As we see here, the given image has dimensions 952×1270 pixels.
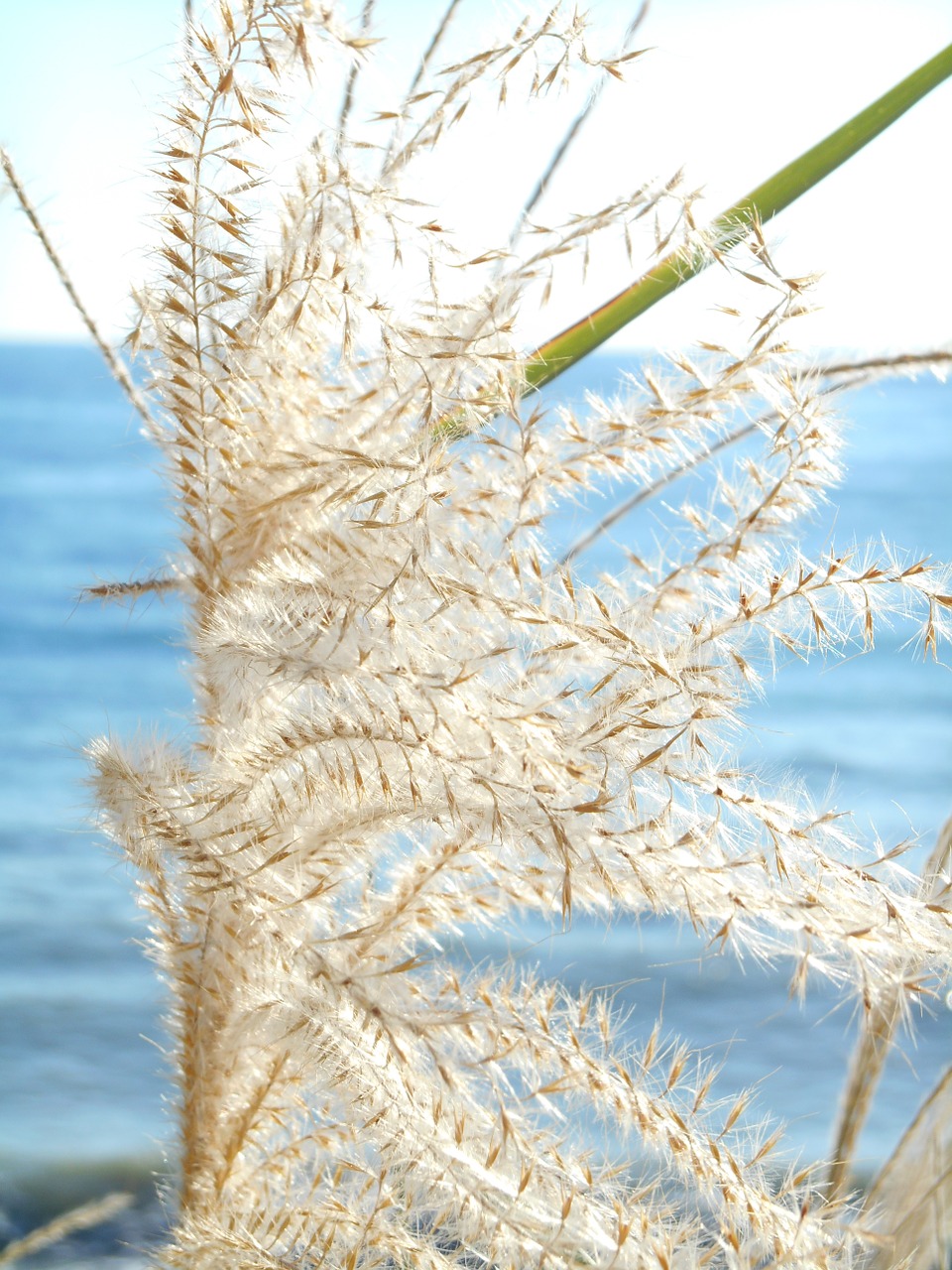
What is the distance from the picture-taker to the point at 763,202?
1.81 feet

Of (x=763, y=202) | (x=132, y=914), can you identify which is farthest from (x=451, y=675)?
(x=132, y=914)

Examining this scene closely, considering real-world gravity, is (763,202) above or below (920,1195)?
above

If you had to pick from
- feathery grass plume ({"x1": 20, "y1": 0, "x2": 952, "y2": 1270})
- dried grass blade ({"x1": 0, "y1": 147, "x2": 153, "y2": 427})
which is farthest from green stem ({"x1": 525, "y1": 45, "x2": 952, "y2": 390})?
dried grass blade ({"x1": 0, "y1": 147, "x2": 153, "y2": 427})

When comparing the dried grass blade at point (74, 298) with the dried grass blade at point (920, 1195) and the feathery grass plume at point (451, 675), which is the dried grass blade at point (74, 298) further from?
the dried grass blade at point (920, 1195)

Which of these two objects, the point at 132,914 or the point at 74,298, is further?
the point at 132,914

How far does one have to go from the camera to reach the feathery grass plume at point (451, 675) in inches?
18.6

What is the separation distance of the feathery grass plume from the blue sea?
0.13 ft

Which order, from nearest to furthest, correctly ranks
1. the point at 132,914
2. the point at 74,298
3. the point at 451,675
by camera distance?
1. the point at 451,675
2. the point at 74,298
3. the point at 132,914

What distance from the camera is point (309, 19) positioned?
47cm

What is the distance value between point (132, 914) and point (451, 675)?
7.77 feet

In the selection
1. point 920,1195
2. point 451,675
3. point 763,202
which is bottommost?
point 920,1195

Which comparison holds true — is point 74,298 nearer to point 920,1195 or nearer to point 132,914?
point 920,1195

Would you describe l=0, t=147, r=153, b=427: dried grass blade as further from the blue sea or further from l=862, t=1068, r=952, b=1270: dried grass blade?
l=862, t=1068, r=952, b=1270: dried grass blade

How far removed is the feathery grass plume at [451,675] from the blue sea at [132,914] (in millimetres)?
41
